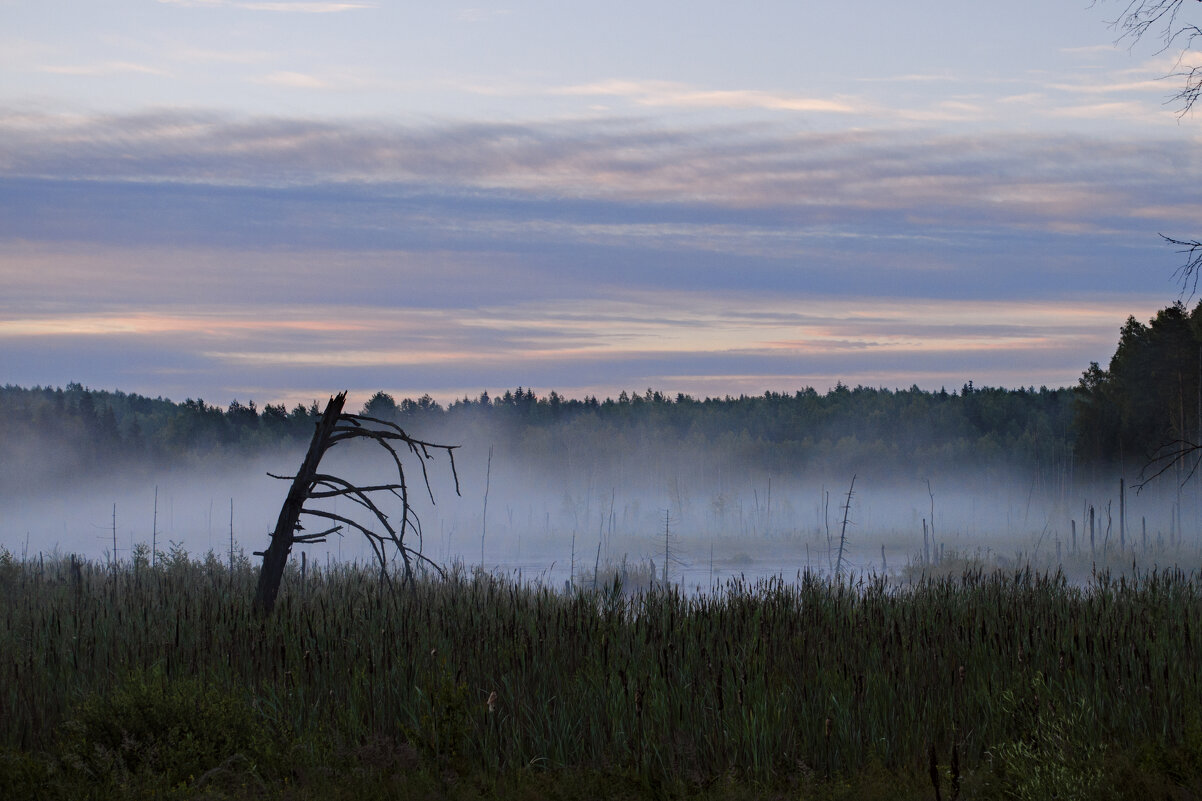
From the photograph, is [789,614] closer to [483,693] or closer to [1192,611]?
[483,693]

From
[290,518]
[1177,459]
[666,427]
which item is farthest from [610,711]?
[666,427]

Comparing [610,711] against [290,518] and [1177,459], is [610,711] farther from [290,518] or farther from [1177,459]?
[1177,459]

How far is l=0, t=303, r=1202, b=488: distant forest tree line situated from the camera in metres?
118

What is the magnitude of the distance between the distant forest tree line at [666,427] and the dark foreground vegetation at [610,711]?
234ft

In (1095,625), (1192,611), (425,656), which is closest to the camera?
(425,656)

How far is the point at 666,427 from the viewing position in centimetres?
14775

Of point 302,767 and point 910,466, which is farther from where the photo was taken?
point 910,466

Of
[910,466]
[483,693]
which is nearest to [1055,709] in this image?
[483,693]

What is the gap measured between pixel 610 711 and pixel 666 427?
461 feet

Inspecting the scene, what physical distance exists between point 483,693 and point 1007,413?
139117 millimetres

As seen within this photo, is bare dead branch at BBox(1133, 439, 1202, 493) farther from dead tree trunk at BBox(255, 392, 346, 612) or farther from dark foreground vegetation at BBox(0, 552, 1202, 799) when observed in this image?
dead tree trunk at BBox(255, 392, 346, 612)

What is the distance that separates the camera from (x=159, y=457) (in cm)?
12700

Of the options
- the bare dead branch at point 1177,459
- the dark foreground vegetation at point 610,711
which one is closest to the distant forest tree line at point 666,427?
the bare dead branch at point 1177,459

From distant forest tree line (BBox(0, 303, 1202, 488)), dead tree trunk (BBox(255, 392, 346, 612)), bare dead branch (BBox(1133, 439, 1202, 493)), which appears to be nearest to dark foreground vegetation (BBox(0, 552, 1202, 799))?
dead tree trunk (BBox(255, 392, 346, 612))
